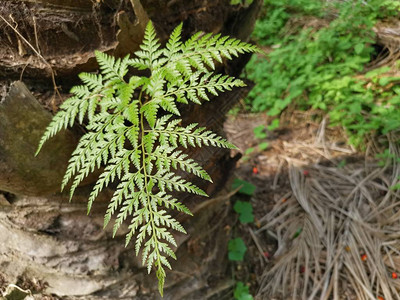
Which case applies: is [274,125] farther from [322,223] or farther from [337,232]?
[337,232]

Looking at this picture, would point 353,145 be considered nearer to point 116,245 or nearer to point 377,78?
point 377,78

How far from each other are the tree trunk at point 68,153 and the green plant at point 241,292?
0.38 m

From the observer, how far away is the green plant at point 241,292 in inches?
87.1

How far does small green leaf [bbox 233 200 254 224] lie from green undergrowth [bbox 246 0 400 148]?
1.33 meters

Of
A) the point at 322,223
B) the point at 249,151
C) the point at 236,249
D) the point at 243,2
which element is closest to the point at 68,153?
the point at 243,2

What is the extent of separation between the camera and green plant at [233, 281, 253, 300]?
2.21m

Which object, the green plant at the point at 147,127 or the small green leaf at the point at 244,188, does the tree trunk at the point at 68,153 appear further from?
the small green leaf at the point at 244,188

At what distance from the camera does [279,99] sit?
3691 mm

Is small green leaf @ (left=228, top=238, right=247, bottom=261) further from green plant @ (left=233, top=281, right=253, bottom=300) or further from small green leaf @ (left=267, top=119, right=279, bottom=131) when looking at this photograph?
small green leaf @ (left=267, top=119, right=279, bottom=131)

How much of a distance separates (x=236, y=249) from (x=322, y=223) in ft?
2.68

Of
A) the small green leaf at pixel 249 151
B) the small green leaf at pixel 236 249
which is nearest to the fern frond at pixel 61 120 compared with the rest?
the small green leaf at pixel 236 249

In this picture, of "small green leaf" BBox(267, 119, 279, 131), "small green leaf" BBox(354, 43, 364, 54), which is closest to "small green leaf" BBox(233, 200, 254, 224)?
"small green leaf" BBox(267, 119, 279, 131)

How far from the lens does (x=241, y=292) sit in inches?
87.8

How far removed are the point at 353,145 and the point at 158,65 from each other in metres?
2.45
